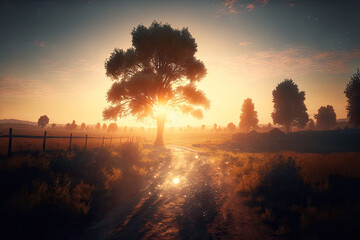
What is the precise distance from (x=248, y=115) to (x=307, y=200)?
5386 cm

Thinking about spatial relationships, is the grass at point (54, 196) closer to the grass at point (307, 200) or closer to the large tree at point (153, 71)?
the grass at point (307, 200)

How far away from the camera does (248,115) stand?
177 ft

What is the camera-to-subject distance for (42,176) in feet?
19.8

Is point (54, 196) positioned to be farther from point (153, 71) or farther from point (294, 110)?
point (294, 110)

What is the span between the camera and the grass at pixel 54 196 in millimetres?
3828

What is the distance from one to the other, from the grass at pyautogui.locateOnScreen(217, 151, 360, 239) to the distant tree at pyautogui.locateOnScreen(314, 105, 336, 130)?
259 ft

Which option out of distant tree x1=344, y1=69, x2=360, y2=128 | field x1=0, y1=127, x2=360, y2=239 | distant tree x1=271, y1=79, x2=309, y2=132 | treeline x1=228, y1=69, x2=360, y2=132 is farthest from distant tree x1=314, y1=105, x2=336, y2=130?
field x1=0, y1=127, x2=360, y2=239

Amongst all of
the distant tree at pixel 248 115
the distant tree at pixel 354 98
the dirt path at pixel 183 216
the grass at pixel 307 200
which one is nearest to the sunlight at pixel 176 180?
the dirt path at pixel 183 216

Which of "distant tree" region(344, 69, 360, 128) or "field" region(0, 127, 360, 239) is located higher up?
"distant tree" region(344, 69, 360, 128)

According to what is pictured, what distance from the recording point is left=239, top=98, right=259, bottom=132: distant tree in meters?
53.7

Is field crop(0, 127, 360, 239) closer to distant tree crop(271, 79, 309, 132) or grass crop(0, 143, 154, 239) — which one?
grass crop(0, 143, 154, 239)

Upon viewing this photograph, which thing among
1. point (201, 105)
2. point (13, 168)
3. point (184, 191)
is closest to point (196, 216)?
point (184, 191)

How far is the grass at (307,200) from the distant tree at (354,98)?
31678 millimetres

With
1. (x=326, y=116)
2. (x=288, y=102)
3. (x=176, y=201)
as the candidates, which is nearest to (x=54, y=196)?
(x=176, y=201)
